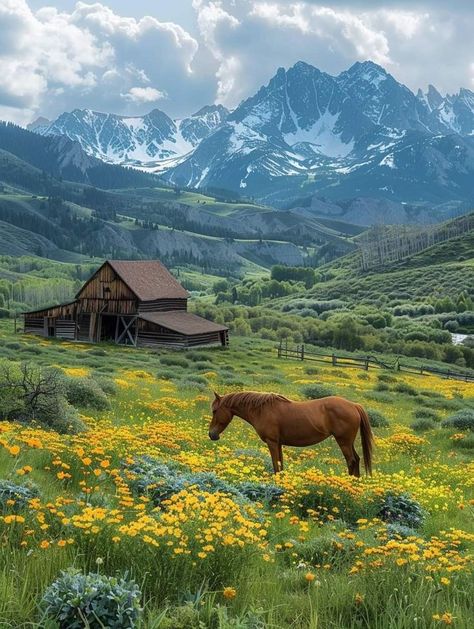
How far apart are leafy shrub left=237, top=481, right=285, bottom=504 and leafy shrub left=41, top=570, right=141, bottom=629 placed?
5838 millimetres

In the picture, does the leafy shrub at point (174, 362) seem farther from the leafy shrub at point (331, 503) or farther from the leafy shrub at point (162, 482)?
the leafy shrub at point (331, 503)

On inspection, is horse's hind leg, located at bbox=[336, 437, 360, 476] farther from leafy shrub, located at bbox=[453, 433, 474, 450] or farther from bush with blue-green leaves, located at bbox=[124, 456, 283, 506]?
leafy shrub, located at bbox=[453, 433, 474, 450]

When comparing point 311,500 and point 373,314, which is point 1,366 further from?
point 373,314

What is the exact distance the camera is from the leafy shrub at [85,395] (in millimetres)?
21562

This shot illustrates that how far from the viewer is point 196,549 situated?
609cm

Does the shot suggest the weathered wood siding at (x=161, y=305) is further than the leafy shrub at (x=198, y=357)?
Yes

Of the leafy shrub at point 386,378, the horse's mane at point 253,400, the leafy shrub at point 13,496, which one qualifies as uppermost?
the horse's mane at point 253,400

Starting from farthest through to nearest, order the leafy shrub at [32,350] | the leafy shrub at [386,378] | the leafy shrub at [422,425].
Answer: the leafy shrub at [386,378]
the leafy shrub at [32,350]
the leafy shrub at [422,425]

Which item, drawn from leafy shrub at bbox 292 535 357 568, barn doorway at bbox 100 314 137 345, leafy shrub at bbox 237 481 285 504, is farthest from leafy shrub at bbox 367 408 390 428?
barn doorway at bbox 100 314 137 345

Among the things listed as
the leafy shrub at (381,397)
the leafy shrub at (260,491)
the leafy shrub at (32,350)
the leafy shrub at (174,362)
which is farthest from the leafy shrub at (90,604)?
the leafy shrub at (174,362)

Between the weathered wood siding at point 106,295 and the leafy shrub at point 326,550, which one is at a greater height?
the weathered wood siding at point 106,295

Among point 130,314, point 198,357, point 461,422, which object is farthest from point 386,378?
point 130,314

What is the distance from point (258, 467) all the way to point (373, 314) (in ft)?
438

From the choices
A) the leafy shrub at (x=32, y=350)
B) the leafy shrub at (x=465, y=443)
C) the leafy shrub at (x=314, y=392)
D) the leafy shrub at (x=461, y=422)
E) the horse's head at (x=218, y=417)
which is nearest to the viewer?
the horse's head at (x=218, y=417)
